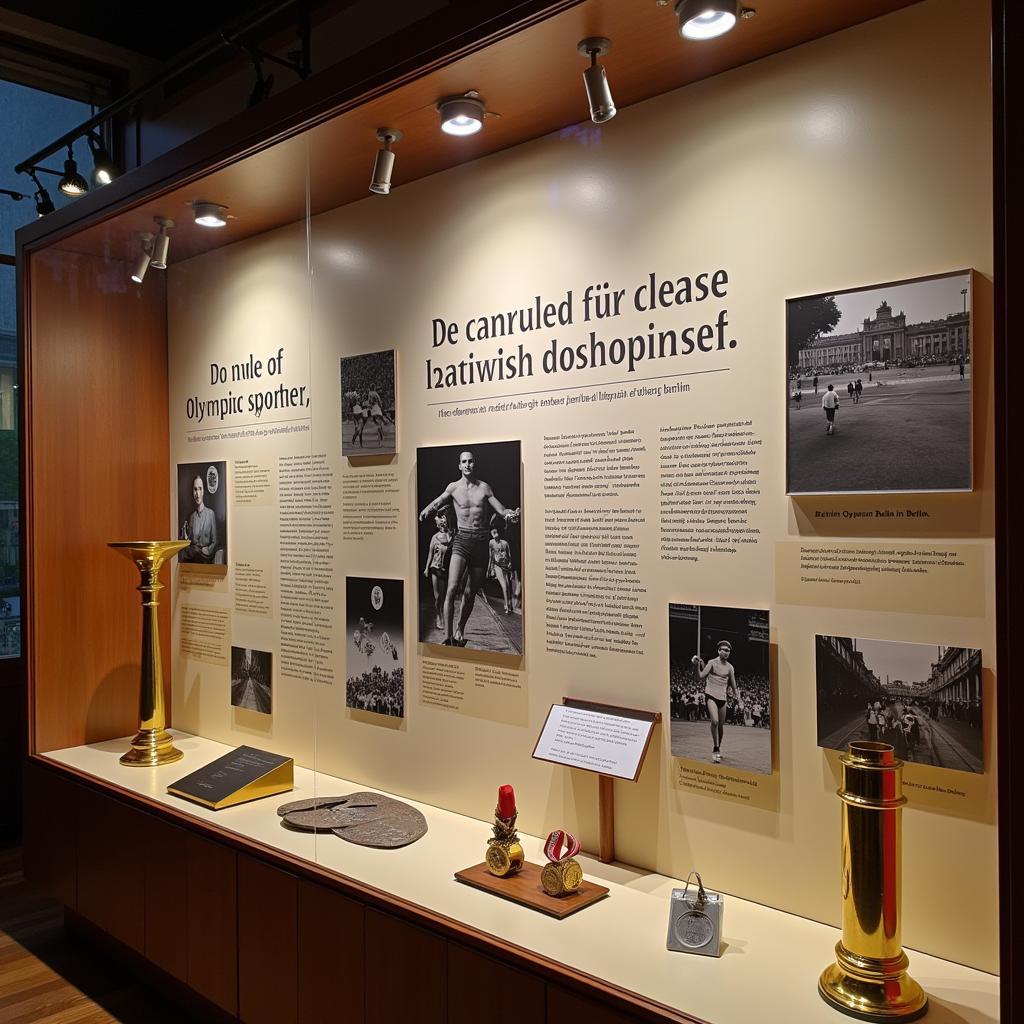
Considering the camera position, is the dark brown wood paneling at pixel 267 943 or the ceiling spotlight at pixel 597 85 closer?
the ceiling spotlight at pixel 597 85

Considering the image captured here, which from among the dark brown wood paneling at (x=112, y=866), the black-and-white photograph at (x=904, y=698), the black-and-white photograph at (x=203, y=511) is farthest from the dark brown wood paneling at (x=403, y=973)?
the black-and-white photograph at (x=203, y=511)

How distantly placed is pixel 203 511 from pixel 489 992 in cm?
229

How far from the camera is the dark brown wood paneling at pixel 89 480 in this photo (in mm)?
3562

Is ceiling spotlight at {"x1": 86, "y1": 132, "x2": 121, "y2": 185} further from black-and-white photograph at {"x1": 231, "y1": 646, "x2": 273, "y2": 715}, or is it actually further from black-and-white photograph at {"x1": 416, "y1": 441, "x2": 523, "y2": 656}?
black-and-white photograph at {"x1": 416, "y1": 441, "x2": 523, "y2": 656}

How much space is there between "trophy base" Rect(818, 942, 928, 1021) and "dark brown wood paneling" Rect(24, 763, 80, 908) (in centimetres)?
266

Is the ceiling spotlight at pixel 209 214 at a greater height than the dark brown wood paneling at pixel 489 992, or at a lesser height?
greater

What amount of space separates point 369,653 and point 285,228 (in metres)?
1.48

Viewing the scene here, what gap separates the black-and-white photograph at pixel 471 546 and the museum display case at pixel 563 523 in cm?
1

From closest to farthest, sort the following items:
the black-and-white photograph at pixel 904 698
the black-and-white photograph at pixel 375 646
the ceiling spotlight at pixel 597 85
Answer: the black-and-white photograph at pixel 904 698, the ceiling spotlight at pixel 597 85, the black-and-white photograph at pixel 375 646

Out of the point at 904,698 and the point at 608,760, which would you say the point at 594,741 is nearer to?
the point at 608,760

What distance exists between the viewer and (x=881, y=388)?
1.85m

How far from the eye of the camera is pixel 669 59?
6.71ft

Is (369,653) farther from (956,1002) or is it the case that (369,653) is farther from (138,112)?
(138,112)

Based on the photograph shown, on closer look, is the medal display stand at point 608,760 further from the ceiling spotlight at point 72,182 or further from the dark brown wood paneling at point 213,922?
the ceiling spotlight at point 72,182
